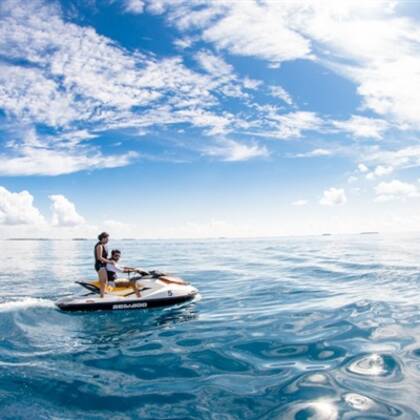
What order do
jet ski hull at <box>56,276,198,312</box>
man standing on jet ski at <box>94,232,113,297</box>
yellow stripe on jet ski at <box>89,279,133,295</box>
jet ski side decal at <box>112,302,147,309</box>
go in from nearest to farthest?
jet ski hull at <box>56,276,198,312</box> → jet ski side decal at <box>112,302,147,309</box> → man standing on jet ski at <box>94,232,113,297</box> → yellow stripe on jet ski at <box>89,279,133,295</box>

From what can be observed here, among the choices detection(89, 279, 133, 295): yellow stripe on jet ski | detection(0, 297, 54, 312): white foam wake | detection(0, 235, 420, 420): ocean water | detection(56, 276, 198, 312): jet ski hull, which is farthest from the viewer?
detection(89, 279, 133, 295): yellow stripe on jet ski

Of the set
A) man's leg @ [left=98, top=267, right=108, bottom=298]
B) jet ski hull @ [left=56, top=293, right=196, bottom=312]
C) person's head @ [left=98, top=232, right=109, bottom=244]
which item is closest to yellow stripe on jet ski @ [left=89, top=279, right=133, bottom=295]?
man's leg @ [left=98, top=267, right=108, bottom=298]

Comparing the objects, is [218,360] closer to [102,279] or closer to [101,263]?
[102,279]

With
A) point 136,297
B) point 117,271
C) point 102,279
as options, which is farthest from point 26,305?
point 136,297

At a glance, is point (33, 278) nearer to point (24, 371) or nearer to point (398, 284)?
point (24, 371)

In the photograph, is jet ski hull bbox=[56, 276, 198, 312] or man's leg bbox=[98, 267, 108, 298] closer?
jet ski hull bbox=[56, 276, 198, 312]

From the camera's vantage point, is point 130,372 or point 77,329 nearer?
point 130,372

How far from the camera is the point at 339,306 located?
14.2 meters

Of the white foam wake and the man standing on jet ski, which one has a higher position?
the man standing on jet ski

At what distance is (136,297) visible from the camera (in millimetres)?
14719

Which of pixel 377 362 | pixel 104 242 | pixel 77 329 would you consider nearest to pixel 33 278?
pixel 104 242

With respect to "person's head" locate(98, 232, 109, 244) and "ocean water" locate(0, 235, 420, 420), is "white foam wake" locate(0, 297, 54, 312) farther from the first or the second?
"person's head" locate(98, 232, 109, 244)

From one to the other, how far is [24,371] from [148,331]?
13.1 feet

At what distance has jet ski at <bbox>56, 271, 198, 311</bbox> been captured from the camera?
14.2 meters
